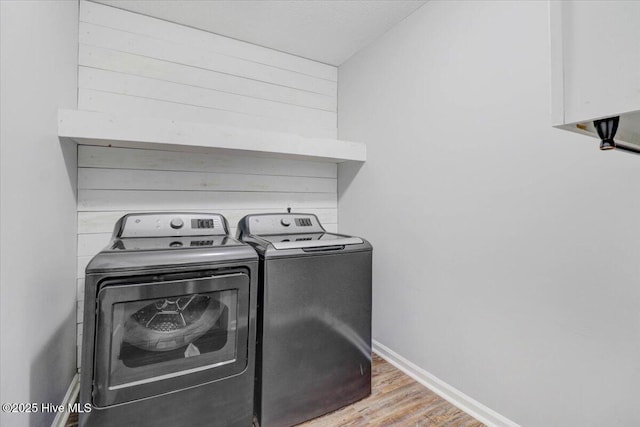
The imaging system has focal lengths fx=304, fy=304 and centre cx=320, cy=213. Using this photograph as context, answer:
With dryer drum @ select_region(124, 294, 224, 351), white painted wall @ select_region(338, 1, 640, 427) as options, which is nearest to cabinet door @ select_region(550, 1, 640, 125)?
white painted wall @ select_region(338, 1, 640, 427)

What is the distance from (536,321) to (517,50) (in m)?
1.25

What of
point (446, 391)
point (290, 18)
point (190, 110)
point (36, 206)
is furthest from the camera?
point (190, 110)

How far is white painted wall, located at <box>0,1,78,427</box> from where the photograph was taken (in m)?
1.03

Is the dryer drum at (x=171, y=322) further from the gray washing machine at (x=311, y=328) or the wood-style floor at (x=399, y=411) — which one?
the wood-style floor at (x=399, y=411)

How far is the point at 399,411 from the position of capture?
168 centimetres

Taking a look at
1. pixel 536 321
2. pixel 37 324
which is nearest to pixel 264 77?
pixel 37 324

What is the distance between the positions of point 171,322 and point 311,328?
0.68 metres

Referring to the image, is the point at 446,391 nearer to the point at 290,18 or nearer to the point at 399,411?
the point at 399,411

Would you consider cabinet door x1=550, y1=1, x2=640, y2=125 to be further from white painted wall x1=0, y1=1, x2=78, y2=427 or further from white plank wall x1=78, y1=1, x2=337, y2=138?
white plank wall x1=78, y1=1, x2=337, y2=138

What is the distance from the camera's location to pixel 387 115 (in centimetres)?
219

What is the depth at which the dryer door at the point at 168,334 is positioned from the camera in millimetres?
1206

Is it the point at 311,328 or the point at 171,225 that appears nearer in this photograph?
the point at 311,328

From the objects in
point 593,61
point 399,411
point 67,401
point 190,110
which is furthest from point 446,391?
point 190,110

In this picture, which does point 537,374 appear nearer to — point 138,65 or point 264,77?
point 264,77
